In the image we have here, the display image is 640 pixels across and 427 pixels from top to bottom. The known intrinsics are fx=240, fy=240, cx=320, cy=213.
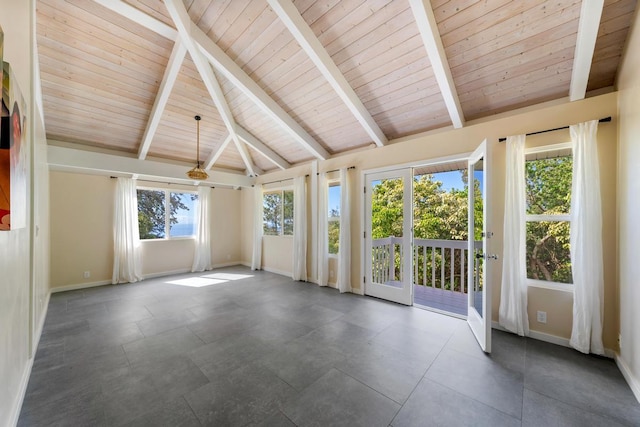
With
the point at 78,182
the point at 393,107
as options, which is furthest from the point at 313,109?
the point at 78,182

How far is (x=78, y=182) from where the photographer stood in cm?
470

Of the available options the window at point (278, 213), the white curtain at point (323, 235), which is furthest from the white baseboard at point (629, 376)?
the window at point (278, 213)

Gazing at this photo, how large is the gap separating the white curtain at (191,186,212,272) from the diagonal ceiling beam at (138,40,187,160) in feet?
6.11

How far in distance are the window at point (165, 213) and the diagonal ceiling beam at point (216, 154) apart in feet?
3.58

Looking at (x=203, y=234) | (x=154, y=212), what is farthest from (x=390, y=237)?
(x=154, y=212)

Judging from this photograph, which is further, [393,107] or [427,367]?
[393,107]

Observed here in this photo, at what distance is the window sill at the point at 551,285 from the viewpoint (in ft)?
8.40

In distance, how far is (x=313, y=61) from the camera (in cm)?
294

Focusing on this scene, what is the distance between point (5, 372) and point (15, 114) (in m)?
1.49

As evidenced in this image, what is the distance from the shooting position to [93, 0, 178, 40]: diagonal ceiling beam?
257cm

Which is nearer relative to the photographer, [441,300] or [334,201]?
[441,300]

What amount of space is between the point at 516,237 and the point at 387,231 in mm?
1768

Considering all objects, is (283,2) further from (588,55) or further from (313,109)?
(588,55)

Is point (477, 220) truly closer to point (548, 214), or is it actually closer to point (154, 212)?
point (548, 214)
